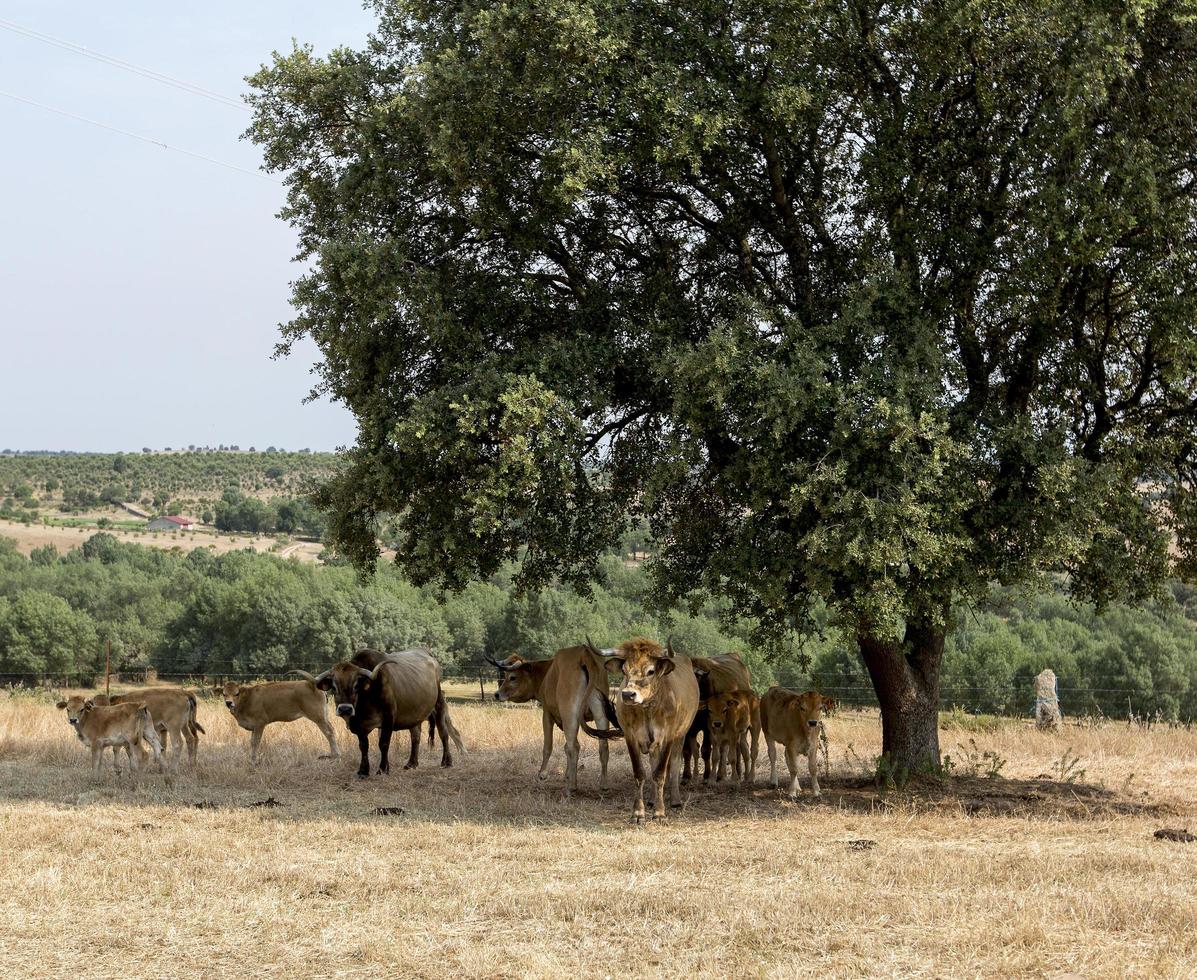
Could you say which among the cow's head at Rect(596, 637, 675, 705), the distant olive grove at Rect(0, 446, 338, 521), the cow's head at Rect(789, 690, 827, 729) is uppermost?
the distant olive grove at Rect(0, 446, 338, 521)

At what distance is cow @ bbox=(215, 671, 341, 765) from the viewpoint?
1877cm

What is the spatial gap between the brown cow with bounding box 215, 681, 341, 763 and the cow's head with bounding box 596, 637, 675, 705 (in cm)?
710

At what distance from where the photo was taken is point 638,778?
13.8 metres

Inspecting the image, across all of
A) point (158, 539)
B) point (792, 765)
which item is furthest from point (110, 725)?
point (158, 539)

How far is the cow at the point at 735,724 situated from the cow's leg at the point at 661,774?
2.32 metres

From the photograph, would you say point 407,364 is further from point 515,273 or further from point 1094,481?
point 1094,481

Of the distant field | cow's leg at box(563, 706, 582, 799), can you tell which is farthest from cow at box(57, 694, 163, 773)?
the distant field

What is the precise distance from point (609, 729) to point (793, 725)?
2.41 meters

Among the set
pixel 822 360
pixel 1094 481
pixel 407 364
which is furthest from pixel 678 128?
pixel 1094 481

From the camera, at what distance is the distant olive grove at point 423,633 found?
65538 mm

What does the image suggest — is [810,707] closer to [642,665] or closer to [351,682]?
[642,665]

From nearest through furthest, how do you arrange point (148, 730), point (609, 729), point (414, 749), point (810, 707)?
point (810, 707), point (609, 729), point (148, 730), point (414, 749)

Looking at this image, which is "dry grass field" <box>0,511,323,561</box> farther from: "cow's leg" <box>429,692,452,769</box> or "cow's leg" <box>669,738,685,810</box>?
"cow's leg" <box>669,738,685,810</box>

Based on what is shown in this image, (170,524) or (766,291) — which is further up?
(170,524)
